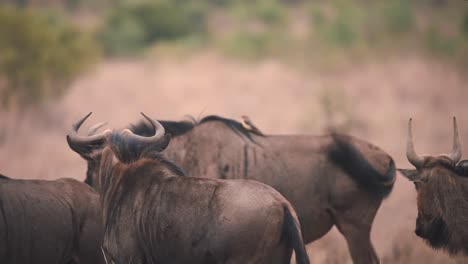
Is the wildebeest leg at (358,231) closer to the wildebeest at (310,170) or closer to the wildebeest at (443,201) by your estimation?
the wildebeest at (310,170)

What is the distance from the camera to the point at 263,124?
16.7 m

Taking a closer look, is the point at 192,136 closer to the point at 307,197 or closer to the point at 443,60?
the point at 307,197

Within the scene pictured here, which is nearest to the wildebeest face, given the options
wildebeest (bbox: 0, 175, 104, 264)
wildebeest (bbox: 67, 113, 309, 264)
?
wildebeest (bbox: 67, 113, 309, 264)

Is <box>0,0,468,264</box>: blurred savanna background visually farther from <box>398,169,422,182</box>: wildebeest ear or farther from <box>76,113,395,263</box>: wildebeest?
<box>398,169,422,182</box>: wildebeest ear

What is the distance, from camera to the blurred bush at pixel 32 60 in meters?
18.4

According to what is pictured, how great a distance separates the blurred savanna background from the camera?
14.6 meters

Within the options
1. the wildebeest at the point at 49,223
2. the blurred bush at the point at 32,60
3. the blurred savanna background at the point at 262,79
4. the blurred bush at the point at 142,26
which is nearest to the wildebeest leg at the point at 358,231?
the blurred savanna background at the point at 262,79

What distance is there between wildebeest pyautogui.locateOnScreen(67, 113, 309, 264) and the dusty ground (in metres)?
5.02

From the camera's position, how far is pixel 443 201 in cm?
644

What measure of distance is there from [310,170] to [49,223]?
7.99 ft

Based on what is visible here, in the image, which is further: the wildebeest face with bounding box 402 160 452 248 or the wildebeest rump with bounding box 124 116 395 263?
the wildebeest rump with bounding box 124 116 395 263

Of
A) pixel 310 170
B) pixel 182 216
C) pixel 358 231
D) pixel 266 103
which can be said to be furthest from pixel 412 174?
pixel 266 103

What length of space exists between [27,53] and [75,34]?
2383mm

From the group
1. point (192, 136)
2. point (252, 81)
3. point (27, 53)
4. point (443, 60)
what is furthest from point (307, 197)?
point (443, 60)
